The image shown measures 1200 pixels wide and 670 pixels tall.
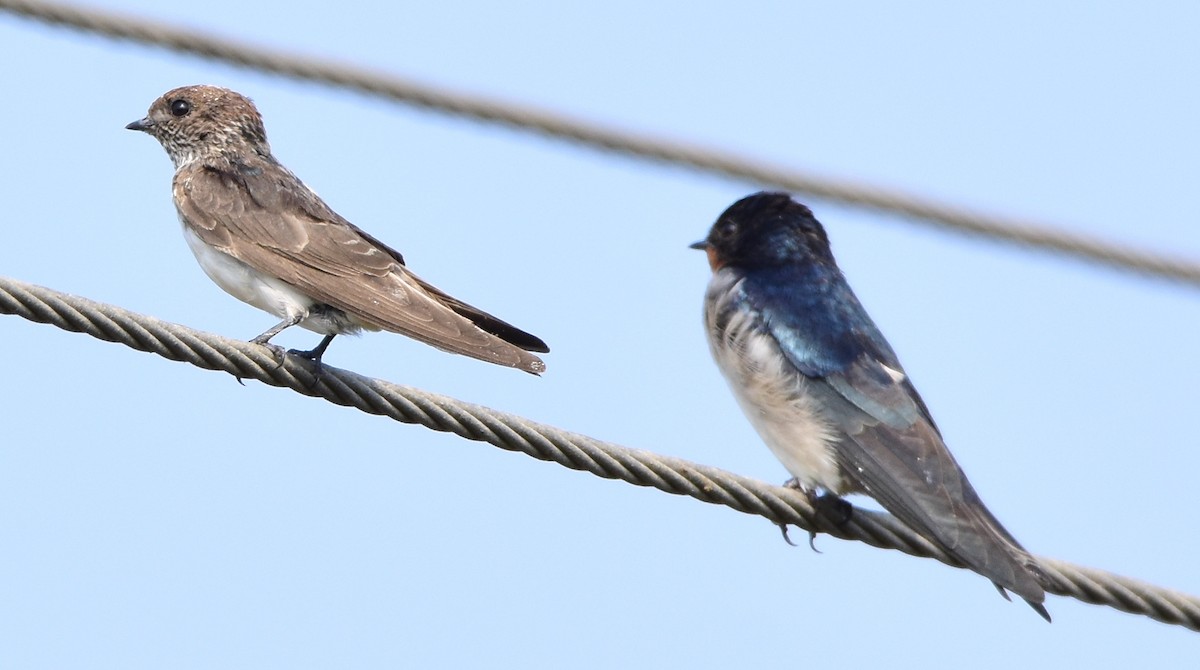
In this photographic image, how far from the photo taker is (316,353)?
5258mm

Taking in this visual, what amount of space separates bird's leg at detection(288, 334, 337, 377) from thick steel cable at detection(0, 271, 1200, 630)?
0.07 feet

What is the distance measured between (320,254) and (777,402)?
158 centimetres

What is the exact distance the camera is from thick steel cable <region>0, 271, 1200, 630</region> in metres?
4.03

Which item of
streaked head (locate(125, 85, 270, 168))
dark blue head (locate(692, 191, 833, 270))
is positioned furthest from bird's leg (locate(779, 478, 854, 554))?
streaked head (locate(125, 85, 270, 168))

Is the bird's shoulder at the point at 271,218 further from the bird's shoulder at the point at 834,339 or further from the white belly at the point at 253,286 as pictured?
the bird's shoulder at the point at 834,339

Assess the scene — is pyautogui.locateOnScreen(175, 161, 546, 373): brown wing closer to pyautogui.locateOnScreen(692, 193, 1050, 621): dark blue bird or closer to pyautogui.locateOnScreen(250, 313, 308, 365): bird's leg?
pyautogui.locateOnScreen(250, 313, 308, 365): bird's leg

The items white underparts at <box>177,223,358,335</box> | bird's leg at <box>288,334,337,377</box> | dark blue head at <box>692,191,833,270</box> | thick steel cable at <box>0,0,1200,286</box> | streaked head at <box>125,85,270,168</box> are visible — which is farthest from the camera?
streaked head at <box>125,85,270,168</box>

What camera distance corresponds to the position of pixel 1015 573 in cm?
443

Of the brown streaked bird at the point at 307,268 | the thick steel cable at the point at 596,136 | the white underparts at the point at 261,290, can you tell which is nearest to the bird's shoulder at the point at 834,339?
the thick steel cable at the point at 596,136

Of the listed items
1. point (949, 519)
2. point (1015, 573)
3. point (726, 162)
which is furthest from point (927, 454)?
point (726, 162)

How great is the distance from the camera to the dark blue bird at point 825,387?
4750 mm

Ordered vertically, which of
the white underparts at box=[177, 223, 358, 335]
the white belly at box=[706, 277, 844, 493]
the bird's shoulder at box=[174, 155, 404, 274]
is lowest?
the white belly at box=[706, 277, 844, 493]

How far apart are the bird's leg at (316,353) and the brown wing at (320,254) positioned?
119 mm

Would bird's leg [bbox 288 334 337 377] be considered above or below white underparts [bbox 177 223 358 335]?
below
